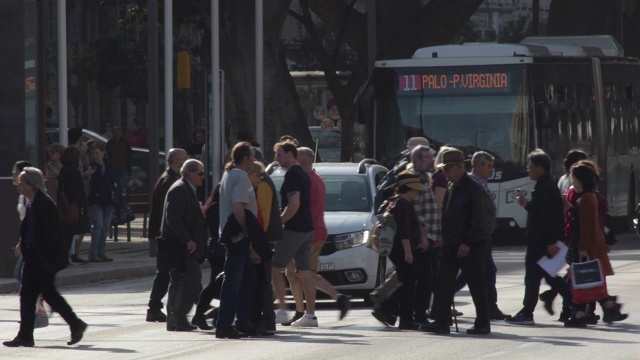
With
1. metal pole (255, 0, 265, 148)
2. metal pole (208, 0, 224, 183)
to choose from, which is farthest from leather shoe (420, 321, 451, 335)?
metal pole (255, 0, 265, 148)

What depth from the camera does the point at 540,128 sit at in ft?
79.8

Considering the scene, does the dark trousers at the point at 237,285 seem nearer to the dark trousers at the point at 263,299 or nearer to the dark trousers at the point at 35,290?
the dark trousers at the point at 263,299

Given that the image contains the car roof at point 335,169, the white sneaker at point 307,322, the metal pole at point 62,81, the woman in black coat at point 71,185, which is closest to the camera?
the white sneaker at point 307,322

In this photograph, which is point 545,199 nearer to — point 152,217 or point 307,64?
point 152,217

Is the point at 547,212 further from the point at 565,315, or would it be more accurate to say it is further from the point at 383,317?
the point at 383,317

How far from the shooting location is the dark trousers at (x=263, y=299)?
42.9 feet

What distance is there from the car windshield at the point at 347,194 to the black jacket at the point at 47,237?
178 inches

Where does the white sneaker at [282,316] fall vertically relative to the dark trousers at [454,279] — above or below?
below

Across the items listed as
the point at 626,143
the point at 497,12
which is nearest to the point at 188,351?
the point at 626,143

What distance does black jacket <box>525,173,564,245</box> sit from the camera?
13430mm

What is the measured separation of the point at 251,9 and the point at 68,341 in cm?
1787

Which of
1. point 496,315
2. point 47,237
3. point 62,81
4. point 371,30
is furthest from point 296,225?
point 371,30

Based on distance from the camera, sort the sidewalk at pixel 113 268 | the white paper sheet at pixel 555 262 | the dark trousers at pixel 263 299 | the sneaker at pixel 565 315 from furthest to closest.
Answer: the sidewalk at pixel 113 268
the sneaker at pixel 565 315
the white paper sheet at pixel 555 262
the dark trousers at pixel 263 299

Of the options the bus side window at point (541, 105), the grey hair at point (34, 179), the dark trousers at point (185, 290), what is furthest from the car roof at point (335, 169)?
the bus side window at point (541, 105)
